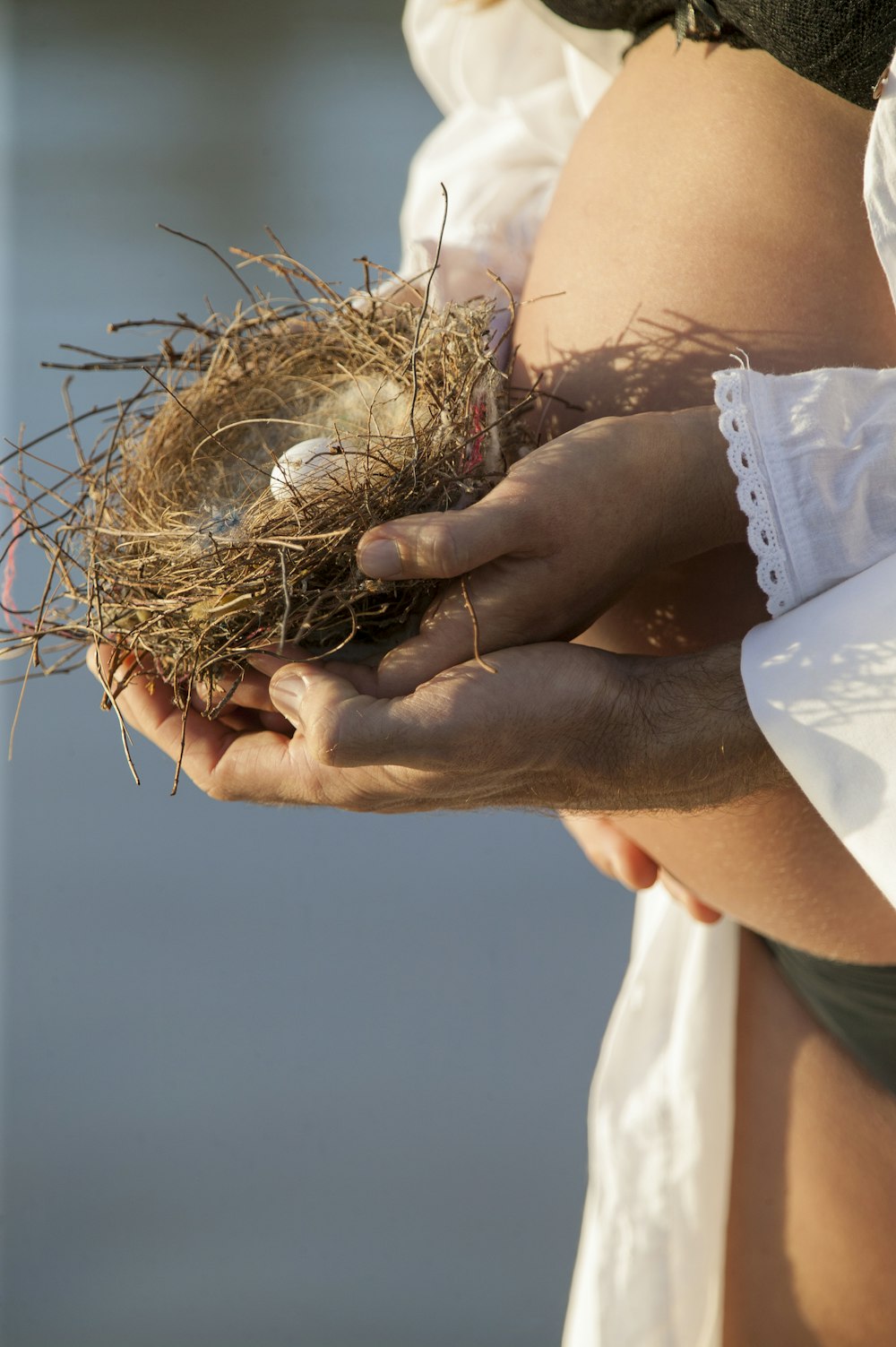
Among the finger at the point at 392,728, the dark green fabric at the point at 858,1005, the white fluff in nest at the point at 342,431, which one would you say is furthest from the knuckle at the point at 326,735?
the dark green fabric at the point at 858,1005

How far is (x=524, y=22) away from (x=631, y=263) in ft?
1.26

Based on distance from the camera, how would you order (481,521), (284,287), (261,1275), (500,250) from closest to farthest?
(481,521)
(500,250)
(261,1275)
(284,287)

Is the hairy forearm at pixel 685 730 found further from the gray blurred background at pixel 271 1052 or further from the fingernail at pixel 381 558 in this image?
the gray blurred background at pixel 271 1052

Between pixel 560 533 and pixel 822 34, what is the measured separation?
0.84 ft

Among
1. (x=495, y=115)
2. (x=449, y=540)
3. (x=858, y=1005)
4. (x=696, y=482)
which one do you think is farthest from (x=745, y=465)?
(x=495, y=115)

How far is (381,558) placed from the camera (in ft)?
1.47

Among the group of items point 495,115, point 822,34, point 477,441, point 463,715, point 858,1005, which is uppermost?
point 495,115

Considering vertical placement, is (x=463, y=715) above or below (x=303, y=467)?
below

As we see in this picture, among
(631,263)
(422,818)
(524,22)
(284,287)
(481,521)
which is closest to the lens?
(481,521)

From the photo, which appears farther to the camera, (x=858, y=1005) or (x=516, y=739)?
(x=858, y=1005)

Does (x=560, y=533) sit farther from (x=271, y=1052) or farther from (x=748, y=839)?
(x=271, y=1052)

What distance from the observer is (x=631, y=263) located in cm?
58

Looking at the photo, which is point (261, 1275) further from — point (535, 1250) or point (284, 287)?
point (284, 287)

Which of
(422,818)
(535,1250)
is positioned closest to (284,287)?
(422,818)
